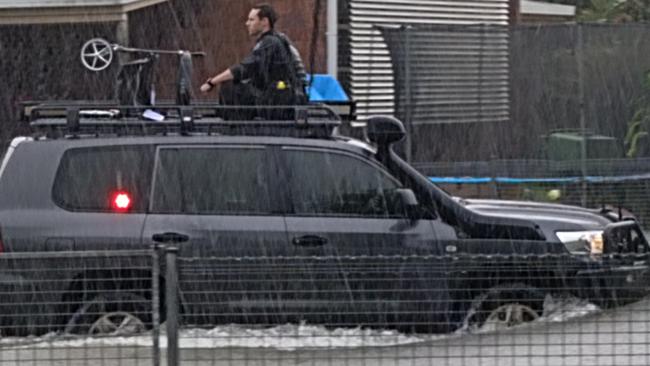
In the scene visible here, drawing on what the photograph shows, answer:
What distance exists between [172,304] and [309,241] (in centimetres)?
326

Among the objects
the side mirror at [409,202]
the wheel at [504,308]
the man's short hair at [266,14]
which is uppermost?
the man's short hair at [266,14]

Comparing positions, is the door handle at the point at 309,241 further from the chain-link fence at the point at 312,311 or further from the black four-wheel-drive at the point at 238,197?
the chain-link fence at the point at 312,311

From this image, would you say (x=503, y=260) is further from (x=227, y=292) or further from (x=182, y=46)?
(x=182, y=46)

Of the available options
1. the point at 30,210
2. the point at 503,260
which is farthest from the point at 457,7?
the point at 503,260

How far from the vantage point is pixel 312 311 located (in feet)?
21.8

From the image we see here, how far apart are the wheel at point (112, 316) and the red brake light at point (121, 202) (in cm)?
177

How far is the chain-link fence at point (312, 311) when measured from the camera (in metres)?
6.08

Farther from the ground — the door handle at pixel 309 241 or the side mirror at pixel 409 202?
the side mirror at pixel 409 202

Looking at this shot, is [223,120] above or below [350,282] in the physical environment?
above

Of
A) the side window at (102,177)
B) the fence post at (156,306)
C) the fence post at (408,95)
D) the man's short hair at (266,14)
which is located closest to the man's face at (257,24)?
the man's short hair at (266,14)

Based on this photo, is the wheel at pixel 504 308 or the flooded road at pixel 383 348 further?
the wheel at pixel 504 308

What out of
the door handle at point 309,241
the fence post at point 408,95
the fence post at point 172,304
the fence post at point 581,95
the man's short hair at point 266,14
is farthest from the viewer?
the fence post at point 408,95

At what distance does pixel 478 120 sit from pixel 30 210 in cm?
845

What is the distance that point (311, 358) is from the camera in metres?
6.11
